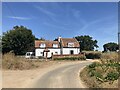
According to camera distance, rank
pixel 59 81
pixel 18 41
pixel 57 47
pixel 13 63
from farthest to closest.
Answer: pixel 18 41 → pixel 57 47 → pixel 13 63 → pixel 59 81

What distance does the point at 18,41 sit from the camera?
2766 inches

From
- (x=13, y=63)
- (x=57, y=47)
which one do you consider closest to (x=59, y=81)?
(x=13, y=63)

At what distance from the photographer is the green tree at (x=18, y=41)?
69.2 m

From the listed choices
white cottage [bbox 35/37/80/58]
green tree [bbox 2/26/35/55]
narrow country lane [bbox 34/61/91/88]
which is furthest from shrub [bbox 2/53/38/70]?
green tree [bbox 2/26/35/55]

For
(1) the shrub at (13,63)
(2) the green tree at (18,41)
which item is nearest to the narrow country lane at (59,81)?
(1) the shrub at (13,63)

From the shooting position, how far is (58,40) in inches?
2803

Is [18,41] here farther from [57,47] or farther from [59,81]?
[59,81]

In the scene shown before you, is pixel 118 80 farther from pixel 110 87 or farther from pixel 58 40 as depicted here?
pixel 58 40

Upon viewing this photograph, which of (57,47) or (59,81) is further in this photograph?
(57,47)

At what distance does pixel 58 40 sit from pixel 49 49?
5.92 m

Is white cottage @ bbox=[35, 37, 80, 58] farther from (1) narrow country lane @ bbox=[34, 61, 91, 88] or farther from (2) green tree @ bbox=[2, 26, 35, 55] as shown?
(1) narrow country lane @ bbox=[34, 61, 91, 88]

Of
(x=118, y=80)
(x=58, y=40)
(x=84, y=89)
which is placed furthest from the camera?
(x=58, y=40)

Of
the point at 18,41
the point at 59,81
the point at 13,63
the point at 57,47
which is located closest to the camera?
the point at 59,81

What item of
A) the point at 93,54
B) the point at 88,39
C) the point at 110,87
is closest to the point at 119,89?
the point at 110,87
